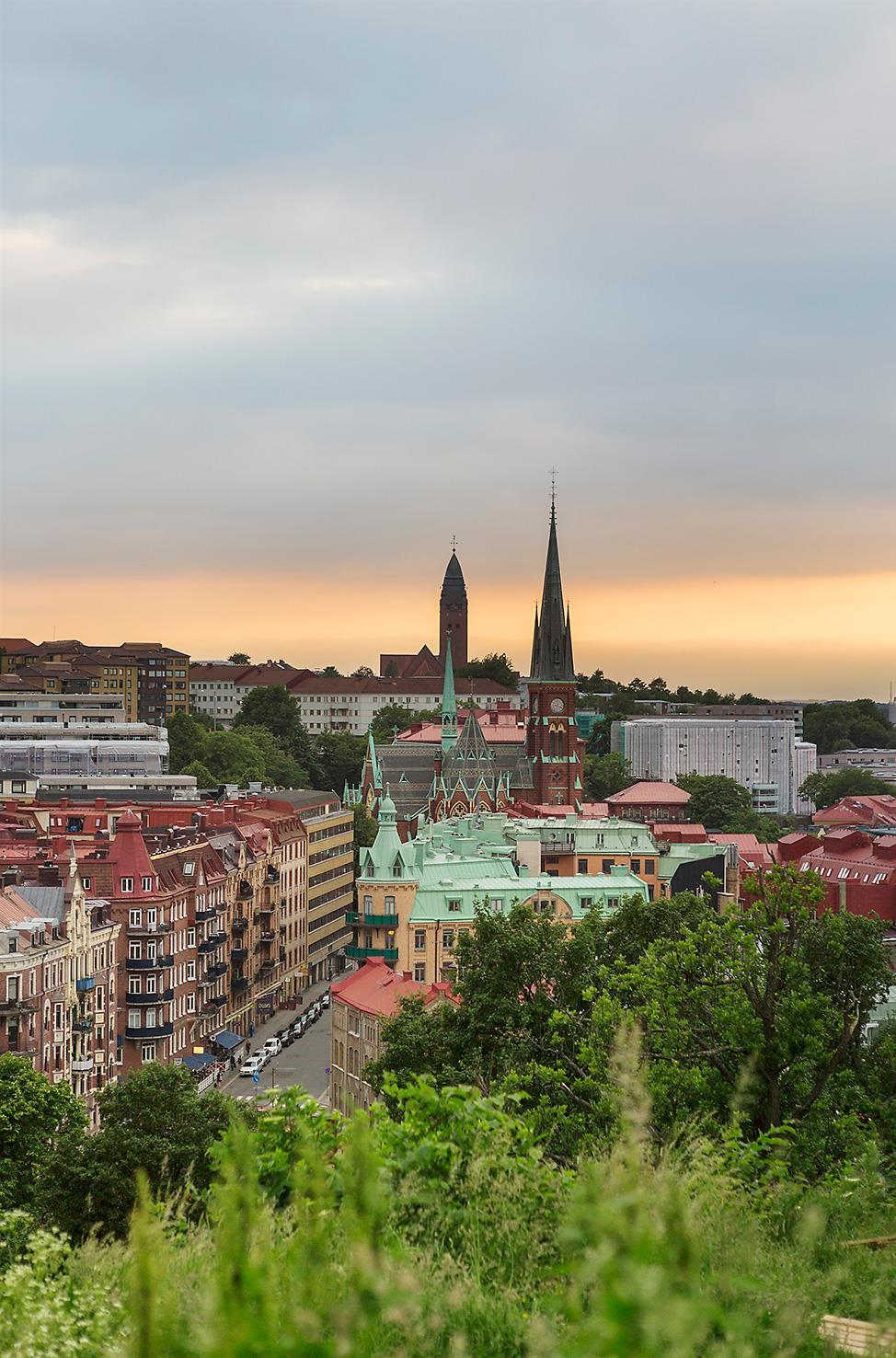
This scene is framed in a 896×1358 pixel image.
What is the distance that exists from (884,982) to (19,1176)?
20966 millimetres

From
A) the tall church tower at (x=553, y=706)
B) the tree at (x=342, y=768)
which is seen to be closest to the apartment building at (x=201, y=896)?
the tall church tower at (x=553, y=706)

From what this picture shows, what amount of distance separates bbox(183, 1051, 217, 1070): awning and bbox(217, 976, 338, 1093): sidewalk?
0.99 m

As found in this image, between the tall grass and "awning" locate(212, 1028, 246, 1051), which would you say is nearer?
the tall grass

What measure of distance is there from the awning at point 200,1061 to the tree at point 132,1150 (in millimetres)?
27562

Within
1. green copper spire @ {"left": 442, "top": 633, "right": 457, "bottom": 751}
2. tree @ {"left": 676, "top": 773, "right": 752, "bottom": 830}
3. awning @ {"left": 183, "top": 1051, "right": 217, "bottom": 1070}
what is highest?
Result: green copper spire @ {"left": 442, "top": 633, "right": 457, "bottom": 751}

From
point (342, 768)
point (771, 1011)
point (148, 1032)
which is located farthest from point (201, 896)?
point (342, 768)

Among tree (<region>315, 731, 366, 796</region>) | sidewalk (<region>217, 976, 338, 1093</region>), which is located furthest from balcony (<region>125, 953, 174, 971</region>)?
tree (<region>315, 731, 366, 796</region>)

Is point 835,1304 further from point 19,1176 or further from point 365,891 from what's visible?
point 365,891

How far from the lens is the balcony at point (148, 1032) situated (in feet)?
224

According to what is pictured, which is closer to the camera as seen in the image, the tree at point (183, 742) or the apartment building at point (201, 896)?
the apartment building at point (201, 896)

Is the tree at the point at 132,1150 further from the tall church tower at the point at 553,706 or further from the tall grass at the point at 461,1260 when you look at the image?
the tall church tower at the point at 553,706

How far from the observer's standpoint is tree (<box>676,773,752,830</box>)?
16650 centimetres

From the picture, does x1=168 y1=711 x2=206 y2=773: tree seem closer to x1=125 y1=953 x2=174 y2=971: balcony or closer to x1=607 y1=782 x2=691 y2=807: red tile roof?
x1=607 y1=782 x2=691 y2=807: red tile roof

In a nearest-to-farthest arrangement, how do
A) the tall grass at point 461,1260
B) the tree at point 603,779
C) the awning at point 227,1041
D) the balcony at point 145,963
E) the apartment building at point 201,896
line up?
the tall grass at point 461,1260, the balcony at point 145,963, the apartment building at point 201,896, the awning at point 227,1041, the tree at point 603,779
